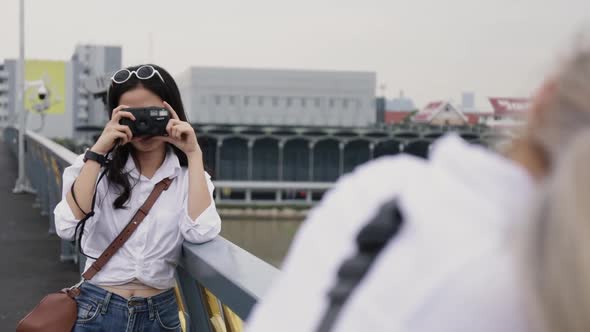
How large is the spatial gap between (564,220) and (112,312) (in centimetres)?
196

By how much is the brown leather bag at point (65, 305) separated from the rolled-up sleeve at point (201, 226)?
0.42ft

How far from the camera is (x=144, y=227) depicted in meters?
2.41

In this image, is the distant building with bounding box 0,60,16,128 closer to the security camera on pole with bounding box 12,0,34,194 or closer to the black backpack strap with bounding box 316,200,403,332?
the security camera on pole with bounding box 12,0,34,194

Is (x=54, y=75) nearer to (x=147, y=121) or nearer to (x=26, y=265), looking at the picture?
(x=26, y=265)

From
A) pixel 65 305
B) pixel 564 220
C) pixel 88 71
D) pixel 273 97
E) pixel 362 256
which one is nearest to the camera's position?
pixel 564 220

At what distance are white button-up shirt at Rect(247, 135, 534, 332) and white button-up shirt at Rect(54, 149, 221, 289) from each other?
162 centimetres

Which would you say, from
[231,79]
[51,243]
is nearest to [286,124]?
[231,79]

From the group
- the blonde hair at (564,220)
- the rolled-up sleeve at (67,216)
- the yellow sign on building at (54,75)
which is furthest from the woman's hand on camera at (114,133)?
the yellow sign on building at (54,75)

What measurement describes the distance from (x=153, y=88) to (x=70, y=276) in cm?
388

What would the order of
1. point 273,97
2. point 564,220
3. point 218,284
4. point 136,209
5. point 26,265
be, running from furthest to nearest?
point 273,97 → point 26,265 → point 136,209 → point 218,284 → point 564,220

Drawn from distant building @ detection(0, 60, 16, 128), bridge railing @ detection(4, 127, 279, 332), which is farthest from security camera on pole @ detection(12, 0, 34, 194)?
distant building @ detection(0, 60, 16, 128)

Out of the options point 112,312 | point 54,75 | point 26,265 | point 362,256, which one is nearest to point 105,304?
point 112,312

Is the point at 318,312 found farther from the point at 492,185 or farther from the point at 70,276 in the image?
the point at 70,276

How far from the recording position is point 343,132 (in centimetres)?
6588
